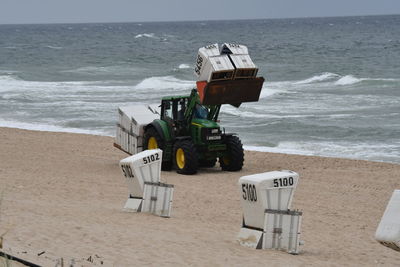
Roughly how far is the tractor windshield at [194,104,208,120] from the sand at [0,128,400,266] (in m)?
1.18

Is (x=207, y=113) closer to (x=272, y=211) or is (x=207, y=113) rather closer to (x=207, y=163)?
(x=207, y=163)

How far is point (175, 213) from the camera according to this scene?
1314 centimetres

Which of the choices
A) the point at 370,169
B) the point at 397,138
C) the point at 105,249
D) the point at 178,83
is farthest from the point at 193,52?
the point at 105,249

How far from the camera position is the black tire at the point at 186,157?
1748 centimetres

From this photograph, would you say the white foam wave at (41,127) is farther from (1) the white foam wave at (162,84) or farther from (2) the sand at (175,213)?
(1) the white foam wave at (162,84)

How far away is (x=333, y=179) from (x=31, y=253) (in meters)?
10.1

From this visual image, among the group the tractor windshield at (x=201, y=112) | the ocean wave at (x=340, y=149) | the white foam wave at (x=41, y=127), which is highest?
the tractor windshield at (x=201, y=112)

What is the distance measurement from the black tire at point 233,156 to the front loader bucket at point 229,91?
0.88 meters

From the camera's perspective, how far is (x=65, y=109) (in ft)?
107

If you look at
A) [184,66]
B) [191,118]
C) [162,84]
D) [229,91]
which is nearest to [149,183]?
[229,91]

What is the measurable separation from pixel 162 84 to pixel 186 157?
27.8m

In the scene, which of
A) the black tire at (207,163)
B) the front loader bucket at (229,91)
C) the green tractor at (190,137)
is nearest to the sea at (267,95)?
the black tire at (207,163)

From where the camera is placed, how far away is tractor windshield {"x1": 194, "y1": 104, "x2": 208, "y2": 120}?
17.9 m

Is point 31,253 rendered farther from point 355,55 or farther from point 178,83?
point 355,55
